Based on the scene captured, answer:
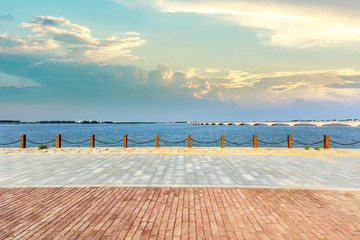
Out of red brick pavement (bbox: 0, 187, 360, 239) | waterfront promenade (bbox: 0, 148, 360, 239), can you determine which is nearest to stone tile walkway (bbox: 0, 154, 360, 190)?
waterfront promenade (bbox: 0, 148, 360, 239)

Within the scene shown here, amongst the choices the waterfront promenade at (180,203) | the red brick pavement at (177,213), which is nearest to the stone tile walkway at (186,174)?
the waterfront promenade at (180,203)

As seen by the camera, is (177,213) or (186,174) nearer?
(177,213)

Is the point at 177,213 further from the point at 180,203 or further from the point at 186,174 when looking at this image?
the point at 186,174

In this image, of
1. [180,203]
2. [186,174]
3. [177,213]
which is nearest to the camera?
[177,213]

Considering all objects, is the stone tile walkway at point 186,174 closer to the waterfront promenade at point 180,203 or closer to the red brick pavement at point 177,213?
the waterfront promenade at point 180,203

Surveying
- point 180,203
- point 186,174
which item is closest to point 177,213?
point 180,203

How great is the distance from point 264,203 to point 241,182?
1885 mm

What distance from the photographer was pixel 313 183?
7.58m

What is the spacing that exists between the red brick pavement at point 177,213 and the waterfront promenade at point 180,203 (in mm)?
23

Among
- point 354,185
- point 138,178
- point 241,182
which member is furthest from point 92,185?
point 354,185

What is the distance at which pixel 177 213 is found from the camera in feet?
16.9

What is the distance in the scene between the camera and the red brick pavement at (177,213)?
168 inches

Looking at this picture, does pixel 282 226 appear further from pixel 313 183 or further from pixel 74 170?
pixel 74 170

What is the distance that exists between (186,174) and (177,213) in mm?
3632
